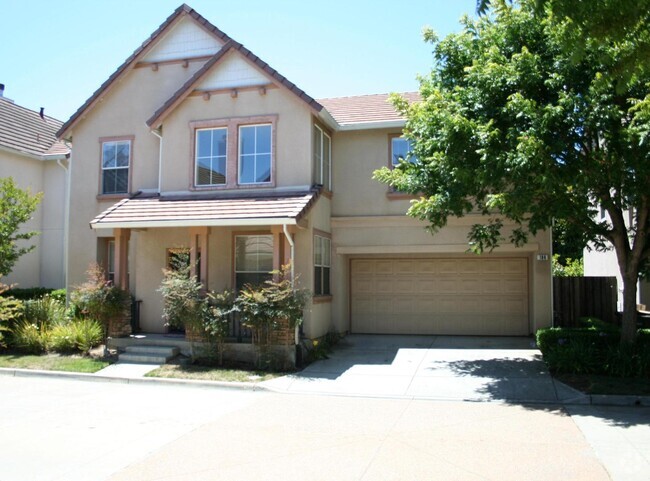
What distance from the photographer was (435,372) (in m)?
12.0

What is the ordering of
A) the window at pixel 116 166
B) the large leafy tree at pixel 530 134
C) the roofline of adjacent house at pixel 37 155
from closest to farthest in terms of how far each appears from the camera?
the large leafy tree at pixel 530 134, the window at pixel 116 166, the roofline of adjacent house at pixel 37 155

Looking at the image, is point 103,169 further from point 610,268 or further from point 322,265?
point 610,268

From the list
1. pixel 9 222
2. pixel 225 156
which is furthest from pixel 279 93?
pixel 9 222

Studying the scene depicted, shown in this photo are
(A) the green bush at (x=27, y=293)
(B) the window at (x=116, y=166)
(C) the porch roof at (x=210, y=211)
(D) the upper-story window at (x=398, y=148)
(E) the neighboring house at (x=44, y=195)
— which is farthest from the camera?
(E) the neighboring house at (x=44, y=195)

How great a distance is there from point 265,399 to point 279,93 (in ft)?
25.7

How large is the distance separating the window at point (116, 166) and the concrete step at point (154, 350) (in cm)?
519

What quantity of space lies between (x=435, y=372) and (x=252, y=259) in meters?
5.60

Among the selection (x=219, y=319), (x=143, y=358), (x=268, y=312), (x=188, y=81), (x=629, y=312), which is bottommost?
(x=143, y=358)

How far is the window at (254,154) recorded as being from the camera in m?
14.8

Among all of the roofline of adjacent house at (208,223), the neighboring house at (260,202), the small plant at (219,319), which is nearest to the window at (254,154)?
the neighboring house at (260,202)

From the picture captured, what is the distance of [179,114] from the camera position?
15.4 m

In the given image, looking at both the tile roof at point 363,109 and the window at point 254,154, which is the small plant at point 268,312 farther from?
the tile roof at point 363,109

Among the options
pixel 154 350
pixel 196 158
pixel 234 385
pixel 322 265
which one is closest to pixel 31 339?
pixel 154 350

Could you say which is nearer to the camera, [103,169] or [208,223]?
[208,223]
